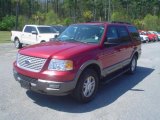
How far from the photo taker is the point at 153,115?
5.56 metres

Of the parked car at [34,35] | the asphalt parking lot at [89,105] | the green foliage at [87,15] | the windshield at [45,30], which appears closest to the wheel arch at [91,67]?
the asphalt parking lot at [89,105]

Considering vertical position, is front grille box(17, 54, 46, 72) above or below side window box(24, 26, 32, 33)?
below

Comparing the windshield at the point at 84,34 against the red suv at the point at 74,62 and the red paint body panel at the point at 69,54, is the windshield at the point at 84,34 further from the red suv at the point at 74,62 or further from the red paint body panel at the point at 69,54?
the red paint body panel at the point at 69,54

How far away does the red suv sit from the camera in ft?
17.9

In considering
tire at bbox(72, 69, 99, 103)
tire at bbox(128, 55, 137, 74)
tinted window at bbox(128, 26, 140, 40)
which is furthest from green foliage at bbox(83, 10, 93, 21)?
tire at bbox(72, 69, 99, 103)

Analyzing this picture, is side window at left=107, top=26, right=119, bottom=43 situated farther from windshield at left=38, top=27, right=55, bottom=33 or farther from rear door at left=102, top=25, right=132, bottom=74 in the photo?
windshield at left=38, top=27, right=55, bottom=33

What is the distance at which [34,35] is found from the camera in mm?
17703

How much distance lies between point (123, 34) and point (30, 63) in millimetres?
3723

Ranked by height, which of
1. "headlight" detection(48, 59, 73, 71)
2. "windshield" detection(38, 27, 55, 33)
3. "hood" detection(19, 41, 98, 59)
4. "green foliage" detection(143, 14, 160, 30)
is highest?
"green foliage" detection(143, 14, 160, 30)

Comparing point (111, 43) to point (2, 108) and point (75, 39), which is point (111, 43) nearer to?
point (75, 39)

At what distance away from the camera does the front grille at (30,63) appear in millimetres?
5543

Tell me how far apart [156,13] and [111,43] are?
85.2 metres

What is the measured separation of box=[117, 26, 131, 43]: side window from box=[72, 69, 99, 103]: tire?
225 cm

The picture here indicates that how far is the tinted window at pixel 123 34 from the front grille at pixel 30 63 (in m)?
3.32
